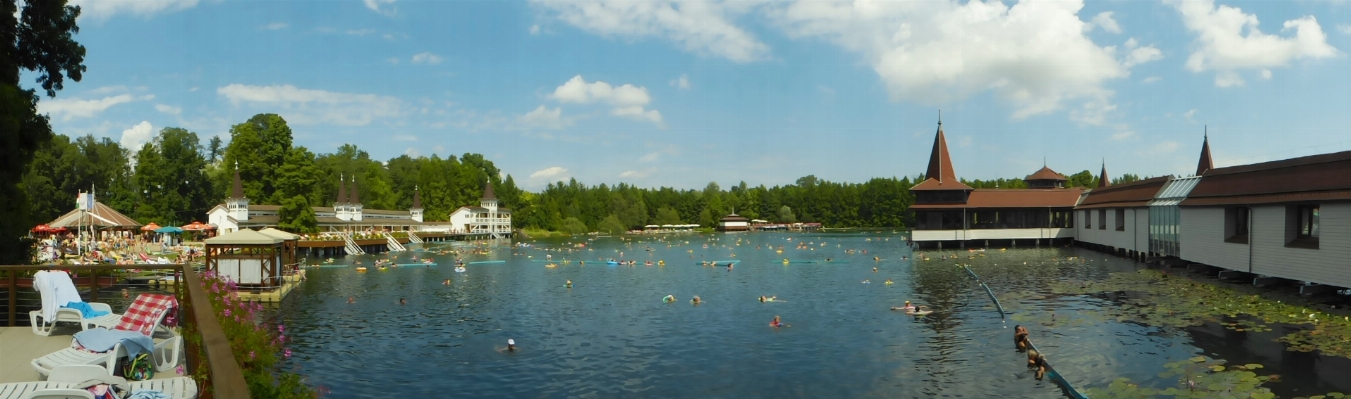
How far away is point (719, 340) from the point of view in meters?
21.6

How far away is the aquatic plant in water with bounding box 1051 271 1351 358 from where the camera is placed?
17.2 m

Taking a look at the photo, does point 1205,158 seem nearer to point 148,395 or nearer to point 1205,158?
point 1205,158

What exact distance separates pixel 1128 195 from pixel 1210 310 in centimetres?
2655

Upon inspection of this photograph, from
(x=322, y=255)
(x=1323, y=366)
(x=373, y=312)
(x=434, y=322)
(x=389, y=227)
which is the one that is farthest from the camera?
(x=389, y=227)

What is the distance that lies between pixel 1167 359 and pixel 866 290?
1694 cm

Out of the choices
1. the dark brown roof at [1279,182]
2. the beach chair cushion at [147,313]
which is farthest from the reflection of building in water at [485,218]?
the beach chair cushion at [147,313]

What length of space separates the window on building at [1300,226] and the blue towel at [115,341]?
2951cm

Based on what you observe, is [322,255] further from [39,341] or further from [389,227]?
[39,341]

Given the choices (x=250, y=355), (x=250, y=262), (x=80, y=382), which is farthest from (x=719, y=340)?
(x=250, y=262)

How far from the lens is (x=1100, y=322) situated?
70.9ft

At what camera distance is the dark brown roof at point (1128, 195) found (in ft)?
136

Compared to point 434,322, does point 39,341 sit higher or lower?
higher

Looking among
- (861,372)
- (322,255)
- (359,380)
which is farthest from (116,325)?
(322,255)

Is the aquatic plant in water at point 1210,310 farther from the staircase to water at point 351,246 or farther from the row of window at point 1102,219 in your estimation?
the staircase to water at point 351,246
